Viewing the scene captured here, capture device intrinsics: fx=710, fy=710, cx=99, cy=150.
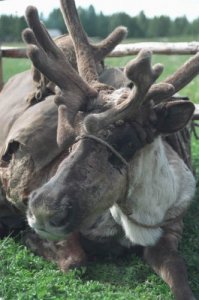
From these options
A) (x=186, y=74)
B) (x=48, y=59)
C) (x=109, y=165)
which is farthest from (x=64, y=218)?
(x=186, y=74)

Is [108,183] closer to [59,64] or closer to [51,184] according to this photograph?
[51,184]

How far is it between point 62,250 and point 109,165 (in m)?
1.07

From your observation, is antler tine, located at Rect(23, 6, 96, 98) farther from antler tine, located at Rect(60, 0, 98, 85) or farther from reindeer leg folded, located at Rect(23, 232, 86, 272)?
reindeer leg folded, located at Rect(23, 232, 86, 272)

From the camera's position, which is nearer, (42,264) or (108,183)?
(108,183)

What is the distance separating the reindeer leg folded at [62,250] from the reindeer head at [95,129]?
703 millimetres

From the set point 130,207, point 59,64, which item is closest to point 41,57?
point 59,64

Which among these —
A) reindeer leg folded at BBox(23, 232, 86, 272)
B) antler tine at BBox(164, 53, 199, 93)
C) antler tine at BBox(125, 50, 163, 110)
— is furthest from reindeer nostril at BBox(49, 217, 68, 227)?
antler tine at BBox(164, 53, 199, 93)

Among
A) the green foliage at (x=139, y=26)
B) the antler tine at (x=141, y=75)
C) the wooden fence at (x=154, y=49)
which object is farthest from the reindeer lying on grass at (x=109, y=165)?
the green foliage at (x=139, y=26)

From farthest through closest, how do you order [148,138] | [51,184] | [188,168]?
[188,168] < [148,138] < [51,184]

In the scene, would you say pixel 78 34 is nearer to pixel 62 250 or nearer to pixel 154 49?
pixel 62 250

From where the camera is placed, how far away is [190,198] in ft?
16.6

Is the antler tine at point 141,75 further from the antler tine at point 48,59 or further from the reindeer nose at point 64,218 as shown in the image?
the reindeer nose at point 64,218

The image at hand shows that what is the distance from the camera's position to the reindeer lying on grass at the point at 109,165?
399 cm

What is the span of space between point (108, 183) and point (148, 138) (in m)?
0.39
